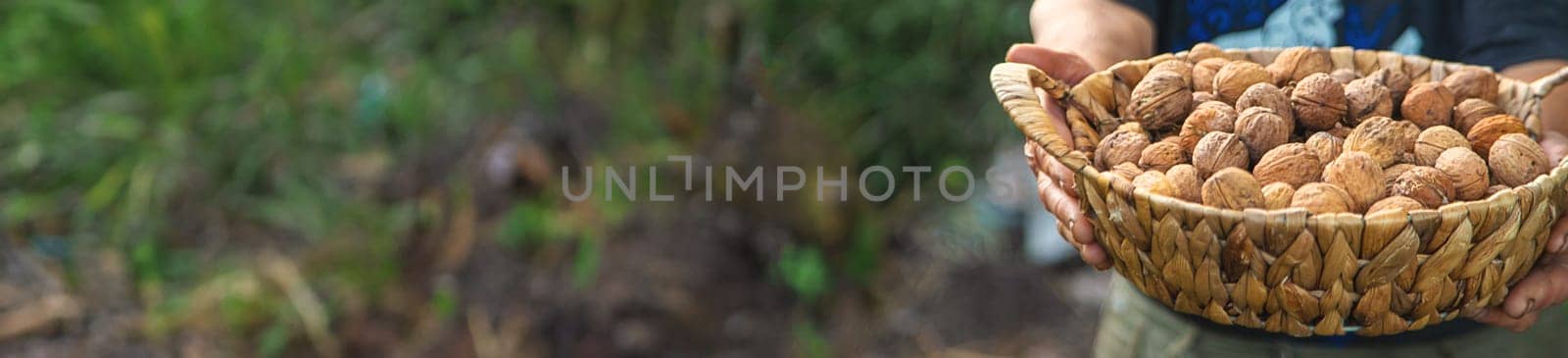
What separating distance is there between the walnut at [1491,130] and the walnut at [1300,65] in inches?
6.1

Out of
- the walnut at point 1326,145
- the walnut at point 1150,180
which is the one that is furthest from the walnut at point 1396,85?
the walnut at point 1150,180

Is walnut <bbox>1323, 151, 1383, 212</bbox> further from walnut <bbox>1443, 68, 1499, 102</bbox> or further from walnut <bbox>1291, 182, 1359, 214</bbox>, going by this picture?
walnut <bbox>1443, 68, 1499, 102</bbox>

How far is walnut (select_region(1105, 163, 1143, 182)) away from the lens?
1103 millimetres

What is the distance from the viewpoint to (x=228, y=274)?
2.33 meters

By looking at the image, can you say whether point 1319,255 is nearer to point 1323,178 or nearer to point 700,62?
point 1323,178

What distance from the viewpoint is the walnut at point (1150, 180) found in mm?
1055

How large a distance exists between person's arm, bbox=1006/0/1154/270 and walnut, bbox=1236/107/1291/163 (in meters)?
0.15

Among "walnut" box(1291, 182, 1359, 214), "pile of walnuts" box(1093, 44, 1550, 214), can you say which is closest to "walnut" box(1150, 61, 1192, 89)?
"pile of walnuts" box(1093, 44, 1550, 214)

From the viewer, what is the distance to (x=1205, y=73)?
1263 mm

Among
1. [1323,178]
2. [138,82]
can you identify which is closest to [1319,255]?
→ [1323,178]

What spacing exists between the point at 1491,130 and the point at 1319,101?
0.14 metres

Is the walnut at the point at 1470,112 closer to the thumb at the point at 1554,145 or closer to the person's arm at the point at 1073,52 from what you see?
the thumb at the point at 1554,145

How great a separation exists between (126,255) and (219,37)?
49 centimetres

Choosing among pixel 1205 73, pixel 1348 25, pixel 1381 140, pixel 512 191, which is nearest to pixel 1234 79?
pixel 1205 73
